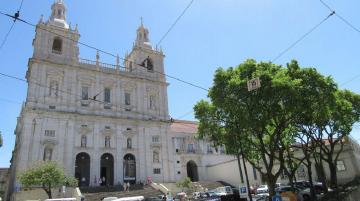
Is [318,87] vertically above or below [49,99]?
below

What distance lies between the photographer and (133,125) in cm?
4516

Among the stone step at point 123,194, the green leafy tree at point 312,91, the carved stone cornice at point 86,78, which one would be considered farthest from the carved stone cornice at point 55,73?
the green leafy tree at point 312,91

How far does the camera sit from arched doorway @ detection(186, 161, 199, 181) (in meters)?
55.7

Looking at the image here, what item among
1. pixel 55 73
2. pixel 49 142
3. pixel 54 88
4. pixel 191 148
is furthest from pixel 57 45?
pixel 191 148

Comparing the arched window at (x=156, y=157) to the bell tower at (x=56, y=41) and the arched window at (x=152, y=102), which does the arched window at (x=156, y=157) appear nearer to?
the arched window at (x=152, y=102)

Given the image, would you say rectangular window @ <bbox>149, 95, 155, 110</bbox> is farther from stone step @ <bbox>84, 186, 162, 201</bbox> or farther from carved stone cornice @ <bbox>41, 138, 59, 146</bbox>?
carved stone cornice @ <bbox>41, 138, 59, 146</bbox>

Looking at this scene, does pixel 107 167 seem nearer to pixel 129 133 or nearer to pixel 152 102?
pixel 129 133

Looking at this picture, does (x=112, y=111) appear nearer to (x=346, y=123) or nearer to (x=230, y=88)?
(x=230, y=88)

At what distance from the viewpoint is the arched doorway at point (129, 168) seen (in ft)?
139

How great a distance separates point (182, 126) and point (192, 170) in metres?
10.2

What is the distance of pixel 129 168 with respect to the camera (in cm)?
4297

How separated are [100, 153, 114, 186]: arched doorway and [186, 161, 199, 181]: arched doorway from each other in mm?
18158

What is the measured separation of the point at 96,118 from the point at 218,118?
78.0 feet

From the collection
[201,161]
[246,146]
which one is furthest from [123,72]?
[246,146]
